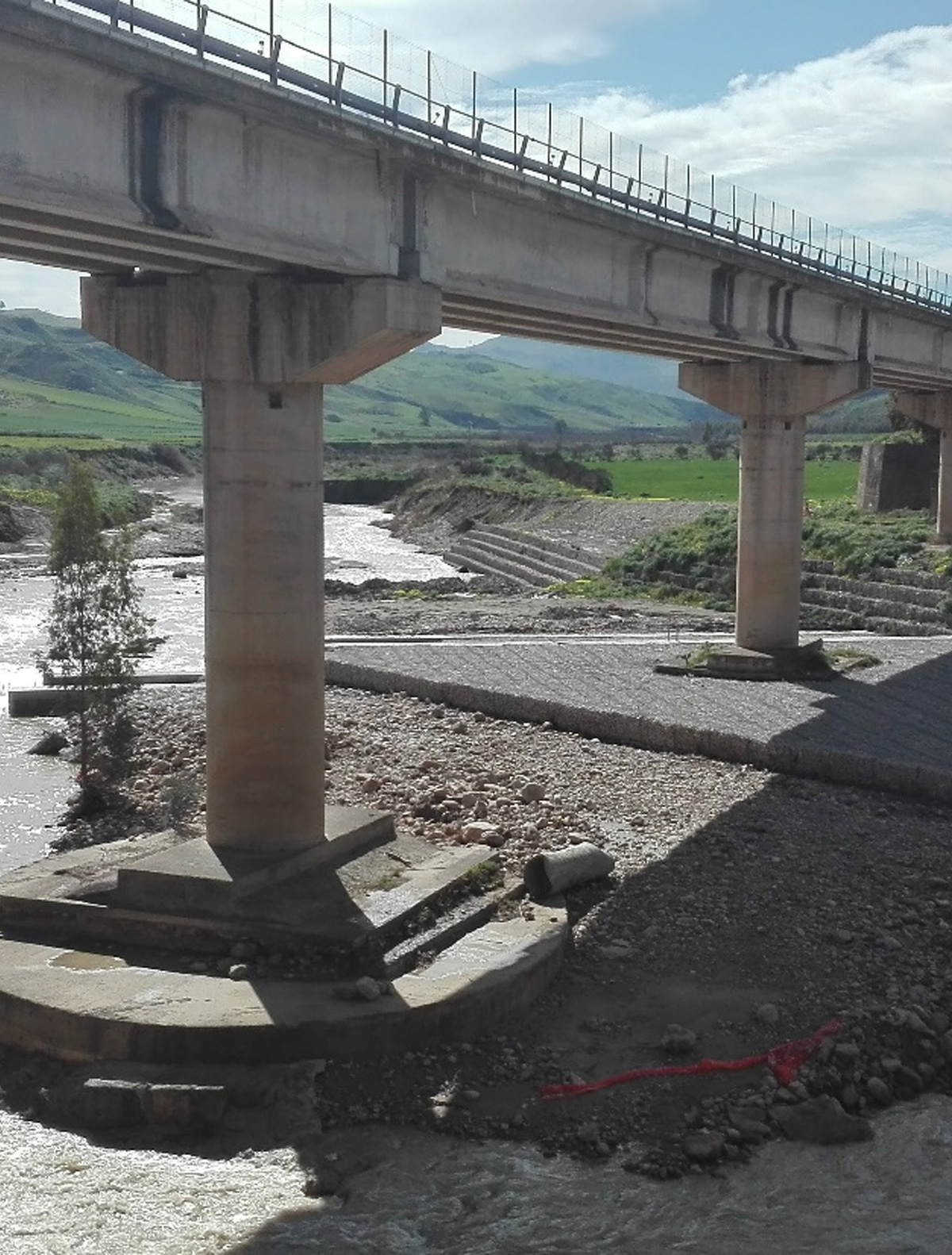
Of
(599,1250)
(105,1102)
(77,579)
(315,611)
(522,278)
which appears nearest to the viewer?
(599,1250)

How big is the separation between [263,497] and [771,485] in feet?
54.8

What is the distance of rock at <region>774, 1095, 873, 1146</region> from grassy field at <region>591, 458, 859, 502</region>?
50.6m

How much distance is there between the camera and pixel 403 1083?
13.5 meters

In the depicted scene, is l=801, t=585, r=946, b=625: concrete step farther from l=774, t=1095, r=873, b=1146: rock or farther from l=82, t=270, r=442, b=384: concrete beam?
l=774, t=1095, r=873, b=1146: rock

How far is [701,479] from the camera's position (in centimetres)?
8969

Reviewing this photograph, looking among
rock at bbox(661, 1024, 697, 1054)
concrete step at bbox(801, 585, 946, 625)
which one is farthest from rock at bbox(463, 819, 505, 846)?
concrete step at bbox(801, 585, 946, 625)

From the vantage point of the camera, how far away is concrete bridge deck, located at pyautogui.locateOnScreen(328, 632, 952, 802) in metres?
23.6

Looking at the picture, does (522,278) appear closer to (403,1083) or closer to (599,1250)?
(403,1083)

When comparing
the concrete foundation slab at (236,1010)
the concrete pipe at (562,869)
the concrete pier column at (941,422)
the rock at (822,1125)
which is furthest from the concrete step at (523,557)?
the rock at (822,1125)

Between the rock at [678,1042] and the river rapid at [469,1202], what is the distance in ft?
3.68

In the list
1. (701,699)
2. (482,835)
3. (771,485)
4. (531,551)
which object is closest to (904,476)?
(531,551)

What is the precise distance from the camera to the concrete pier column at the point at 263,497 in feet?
55.2

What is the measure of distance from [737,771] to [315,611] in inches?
343

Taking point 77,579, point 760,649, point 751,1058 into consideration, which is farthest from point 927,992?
point 760,649
